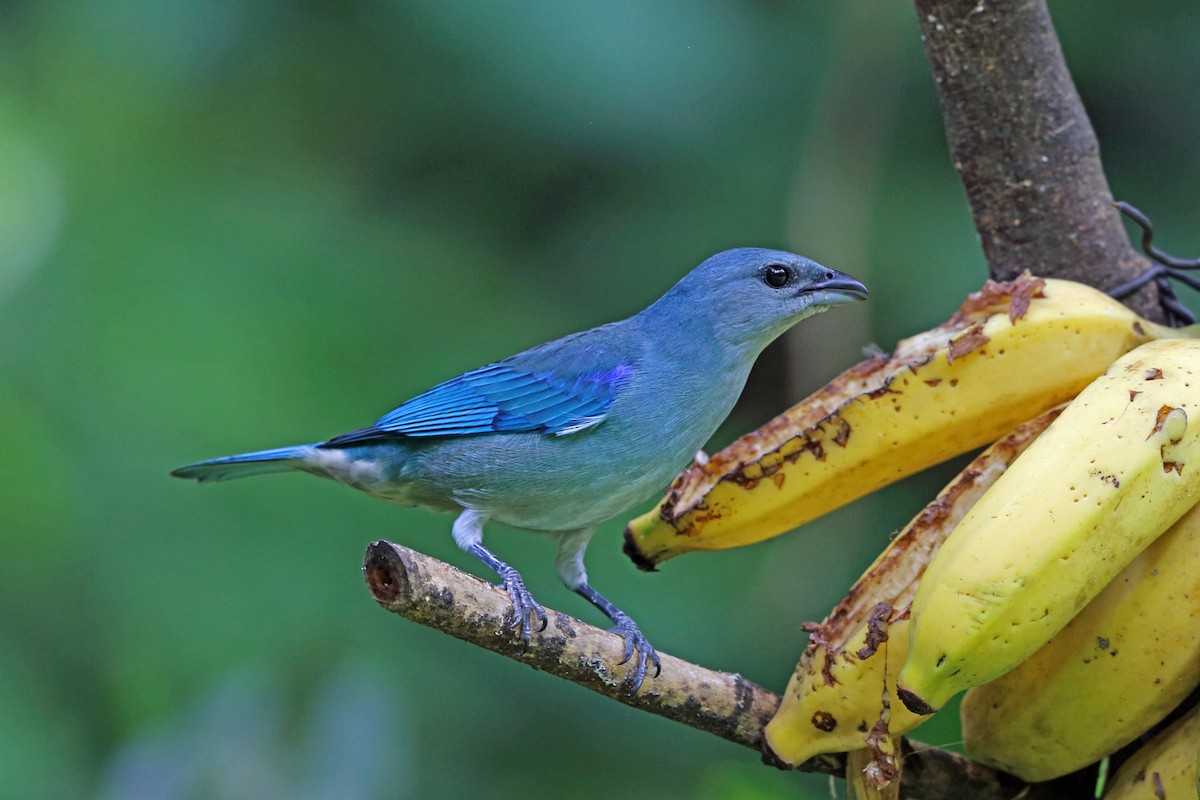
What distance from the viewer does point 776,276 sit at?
9.51ft

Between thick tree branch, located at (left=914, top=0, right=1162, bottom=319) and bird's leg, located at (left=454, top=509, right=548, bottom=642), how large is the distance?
1.28 meters

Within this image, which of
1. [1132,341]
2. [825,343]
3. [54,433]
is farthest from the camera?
[825,343]

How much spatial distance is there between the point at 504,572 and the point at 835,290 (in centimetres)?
101

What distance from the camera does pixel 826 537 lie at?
3547mm

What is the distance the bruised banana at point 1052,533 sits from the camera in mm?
1744

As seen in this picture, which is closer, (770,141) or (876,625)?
(876,625)

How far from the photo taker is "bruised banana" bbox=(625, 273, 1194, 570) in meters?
2.22

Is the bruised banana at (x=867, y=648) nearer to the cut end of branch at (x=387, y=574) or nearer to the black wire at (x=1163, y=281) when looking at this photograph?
the black wire at (x=1163, y=281)

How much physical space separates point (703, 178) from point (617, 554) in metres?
1.30

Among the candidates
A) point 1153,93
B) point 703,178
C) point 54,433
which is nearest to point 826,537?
point 703,178

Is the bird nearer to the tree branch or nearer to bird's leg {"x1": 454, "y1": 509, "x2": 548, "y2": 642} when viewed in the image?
bird's leg {"x1": 454, "y1": 509, "x2": 548, "y2": 642}

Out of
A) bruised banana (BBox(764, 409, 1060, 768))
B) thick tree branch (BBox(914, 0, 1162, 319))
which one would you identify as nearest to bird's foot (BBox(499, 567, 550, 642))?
bruised banana (BBox(764, 409, 1060, 768))

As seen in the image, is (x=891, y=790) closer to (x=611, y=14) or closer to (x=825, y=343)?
(x=825, y=343)

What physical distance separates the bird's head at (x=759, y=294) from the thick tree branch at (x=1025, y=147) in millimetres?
360
